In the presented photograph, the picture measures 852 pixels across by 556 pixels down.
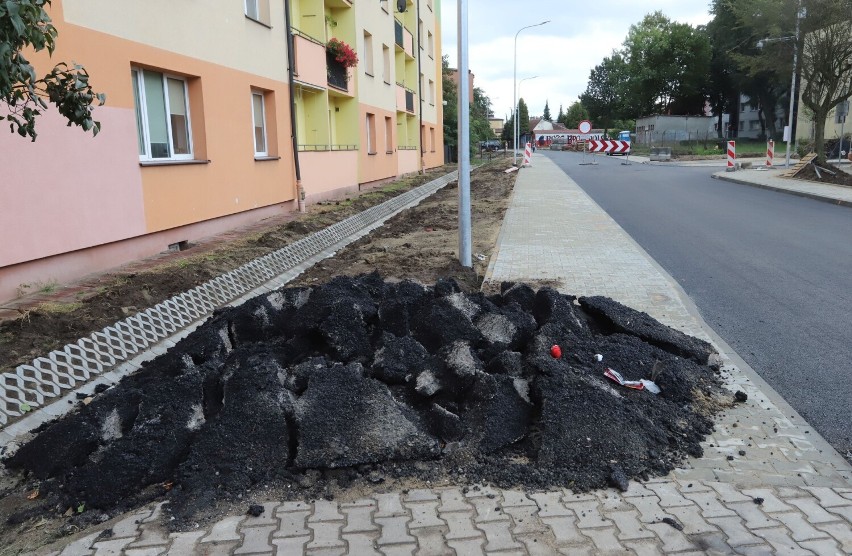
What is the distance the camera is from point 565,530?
9.87 ft

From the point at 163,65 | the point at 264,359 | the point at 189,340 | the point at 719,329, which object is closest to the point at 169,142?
the point at 163,65

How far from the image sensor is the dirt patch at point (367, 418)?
11.3 ft

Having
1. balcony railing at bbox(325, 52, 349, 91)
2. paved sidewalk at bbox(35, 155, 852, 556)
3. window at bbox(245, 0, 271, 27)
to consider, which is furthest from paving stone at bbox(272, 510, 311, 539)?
balcony railing at bbox(325, 52, 349, 91)

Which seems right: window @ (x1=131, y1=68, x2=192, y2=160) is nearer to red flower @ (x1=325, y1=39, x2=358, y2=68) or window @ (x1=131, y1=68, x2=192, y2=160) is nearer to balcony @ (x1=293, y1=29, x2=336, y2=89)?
balcony @ (x1=293, y1=29, x2=336, y2=89)

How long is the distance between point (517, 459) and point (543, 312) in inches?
71.4

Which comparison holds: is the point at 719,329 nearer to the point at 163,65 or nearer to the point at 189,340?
the point at 189,340

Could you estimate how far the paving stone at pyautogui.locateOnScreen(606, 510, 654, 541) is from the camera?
9.71 feet

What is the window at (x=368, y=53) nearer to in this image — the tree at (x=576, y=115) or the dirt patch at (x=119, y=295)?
the dirt patch at (x=119, y=295)

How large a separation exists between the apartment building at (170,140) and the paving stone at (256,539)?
542 cm

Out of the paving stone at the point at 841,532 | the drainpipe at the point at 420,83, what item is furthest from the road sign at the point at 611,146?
the paving stone at the point at 841,532

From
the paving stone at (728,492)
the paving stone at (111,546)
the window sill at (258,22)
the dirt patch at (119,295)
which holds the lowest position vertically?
the paving stone at (728,492)

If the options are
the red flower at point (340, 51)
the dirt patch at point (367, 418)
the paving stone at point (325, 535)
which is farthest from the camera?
the red flower at point (340, 51)

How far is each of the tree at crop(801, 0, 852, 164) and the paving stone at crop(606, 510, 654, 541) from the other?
90.3ft

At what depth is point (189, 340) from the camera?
499 centimetres
